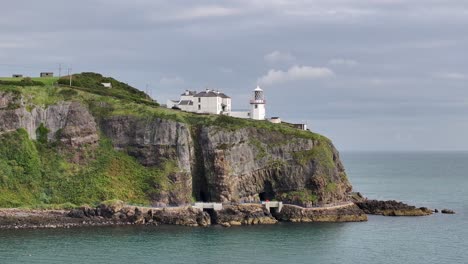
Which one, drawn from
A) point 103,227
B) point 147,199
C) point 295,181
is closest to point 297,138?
point 295,181

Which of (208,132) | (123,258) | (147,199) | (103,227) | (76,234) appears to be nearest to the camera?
(123,258)

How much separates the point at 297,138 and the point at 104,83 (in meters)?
43.5

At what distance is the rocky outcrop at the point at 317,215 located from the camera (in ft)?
363

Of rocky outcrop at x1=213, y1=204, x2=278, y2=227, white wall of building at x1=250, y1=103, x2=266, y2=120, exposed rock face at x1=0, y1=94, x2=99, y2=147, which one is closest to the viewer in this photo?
rocky outcrop at x1=213, y1=204, x2=278, y2=227

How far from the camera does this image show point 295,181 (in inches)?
4530

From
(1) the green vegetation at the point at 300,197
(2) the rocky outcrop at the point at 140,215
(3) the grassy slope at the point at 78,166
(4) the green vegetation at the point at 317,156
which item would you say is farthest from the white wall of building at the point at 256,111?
(2) the rocky outcrop at the point at 140,215

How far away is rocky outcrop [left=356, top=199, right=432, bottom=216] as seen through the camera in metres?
120

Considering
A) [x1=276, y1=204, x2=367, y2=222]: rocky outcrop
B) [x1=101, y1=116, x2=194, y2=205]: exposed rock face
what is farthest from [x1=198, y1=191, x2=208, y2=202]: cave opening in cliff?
[x1=276, y1=204, x2=367, y2=222]: rocky outcrop

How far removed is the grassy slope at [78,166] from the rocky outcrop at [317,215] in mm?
13985

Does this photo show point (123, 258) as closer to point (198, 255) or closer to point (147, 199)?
point (198, 255)

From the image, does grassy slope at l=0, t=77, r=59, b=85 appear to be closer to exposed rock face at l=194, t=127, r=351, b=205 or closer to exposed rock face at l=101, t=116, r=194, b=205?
exposed rock face at l=101, t=116, r=194, b=205

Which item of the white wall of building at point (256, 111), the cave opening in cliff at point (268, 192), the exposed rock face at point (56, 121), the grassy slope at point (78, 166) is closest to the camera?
the grassy slope at point (78, 166)

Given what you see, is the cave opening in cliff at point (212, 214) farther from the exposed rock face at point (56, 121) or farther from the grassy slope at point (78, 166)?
the exposed rock face at point (56, 121)

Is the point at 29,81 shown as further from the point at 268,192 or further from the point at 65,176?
the point at 268,192
